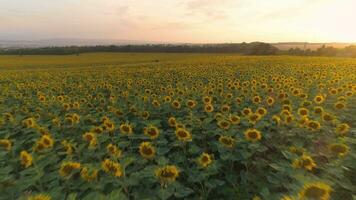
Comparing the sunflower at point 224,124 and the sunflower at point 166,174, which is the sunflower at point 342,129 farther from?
the sunflower at point 166,174

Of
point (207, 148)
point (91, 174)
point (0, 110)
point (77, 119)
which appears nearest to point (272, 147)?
point (207, 148)

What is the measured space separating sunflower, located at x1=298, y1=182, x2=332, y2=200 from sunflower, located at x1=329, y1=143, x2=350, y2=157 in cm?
121

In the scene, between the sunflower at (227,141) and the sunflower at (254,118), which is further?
the sunflower at (254,118)

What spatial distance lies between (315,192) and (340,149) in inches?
53.3

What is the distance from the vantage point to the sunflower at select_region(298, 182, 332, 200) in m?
2.19

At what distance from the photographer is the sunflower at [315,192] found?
2.19m

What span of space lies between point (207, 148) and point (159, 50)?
235 feet

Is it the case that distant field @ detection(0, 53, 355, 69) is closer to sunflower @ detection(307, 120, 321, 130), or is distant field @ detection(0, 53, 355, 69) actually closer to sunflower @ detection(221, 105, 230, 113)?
sunflower @ detection(221, 105, 230, 113)

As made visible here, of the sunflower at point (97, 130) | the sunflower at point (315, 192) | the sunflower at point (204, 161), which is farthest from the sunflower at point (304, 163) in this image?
the sunflower at point (97, 130)

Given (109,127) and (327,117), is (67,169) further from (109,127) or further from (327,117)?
(327,117)

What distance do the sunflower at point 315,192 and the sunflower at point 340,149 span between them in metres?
1.21

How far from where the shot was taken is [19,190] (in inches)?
112

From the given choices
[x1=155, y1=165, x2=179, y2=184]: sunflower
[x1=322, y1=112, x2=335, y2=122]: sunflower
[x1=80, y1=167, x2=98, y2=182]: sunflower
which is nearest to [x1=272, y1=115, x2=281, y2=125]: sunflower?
[x1=322, y1=112, x2=335, y2=122]: sunflower

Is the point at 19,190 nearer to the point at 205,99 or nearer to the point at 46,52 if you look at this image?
the point at 205,99
